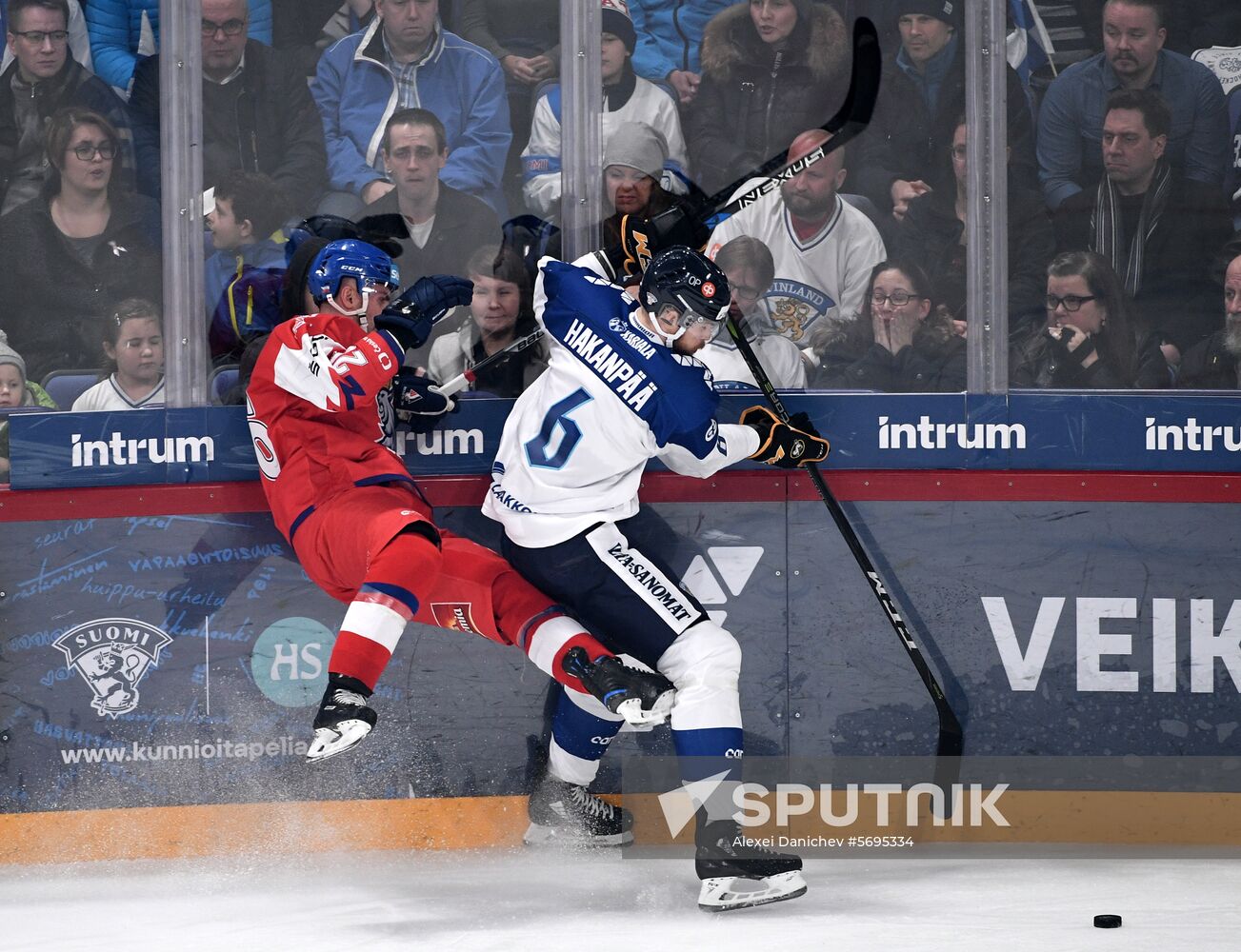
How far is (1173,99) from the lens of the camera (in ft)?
12.7

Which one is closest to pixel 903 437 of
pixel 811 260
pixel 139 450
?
pixel 811 260

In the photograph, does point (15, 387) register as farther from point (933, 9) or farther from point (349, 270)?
point (933, 9)

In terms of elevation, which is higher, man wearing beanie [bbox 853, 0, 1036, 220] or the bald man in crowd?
man wearing beanie [bbox 853, 0, 1036, 220]

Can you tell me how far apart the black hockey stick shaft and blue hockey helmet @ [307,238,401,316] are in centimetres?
90

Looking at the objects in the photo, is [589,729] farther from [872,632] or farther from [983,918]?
[983,918]

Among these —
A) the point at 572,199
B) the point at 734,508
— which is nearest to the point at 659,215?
the point at 572,199

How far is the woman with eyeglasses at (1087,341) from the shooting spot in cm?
388

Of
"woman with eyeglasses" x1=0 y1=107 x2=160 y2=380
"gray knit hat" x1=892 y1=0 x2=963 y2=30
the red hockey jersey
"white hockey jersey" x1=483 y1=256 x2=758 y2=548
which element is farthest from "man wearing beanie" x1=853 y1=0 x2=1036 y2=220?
"woman with eyeglasses" x1=0 y1=107 x2=160 y2=380

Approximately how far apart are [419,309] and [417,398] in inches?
9.7

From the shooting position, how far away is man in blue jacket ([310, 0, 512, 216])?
388 cm

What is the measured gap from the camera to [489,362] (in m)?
3.87

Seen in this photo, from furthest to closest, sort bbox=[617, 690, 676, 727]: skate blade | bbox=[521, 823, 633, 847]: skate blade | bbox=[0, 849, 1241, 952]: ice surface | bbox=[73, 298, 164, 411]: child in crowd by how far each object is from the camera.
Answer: bbox=[73, 298, 164, 411]: child in crowd → bbox=[521, 823, 633, 847]: skate blade → bbox=[617, 690, 676, 727]: skate blade → bbox=[0, 849, 1241, 952]: ice surface

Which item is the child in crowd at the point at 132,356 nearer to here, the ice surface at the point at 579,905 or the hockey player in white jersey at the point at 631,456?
the hockey player in white jersey at the point at 631,456

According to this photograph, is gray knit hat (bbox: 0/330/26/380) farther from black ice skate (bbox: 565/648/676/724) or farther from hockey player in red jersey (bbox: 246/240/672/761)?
black ice skate (bbox: 565/648/676/724)
